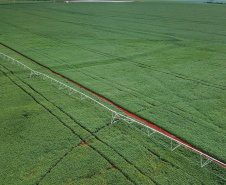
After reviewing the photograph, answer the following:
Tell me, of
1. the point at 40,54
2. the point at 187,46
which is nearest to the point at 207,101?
the point at 187,46

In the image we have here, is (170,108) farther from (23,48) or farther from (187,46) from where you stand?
(23,48)

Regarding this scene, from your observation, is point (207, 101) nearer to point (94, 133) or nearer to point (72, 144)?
point (94, 133)

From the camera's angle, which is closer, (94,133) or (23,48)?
(94,133)

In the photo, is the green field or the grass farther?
the green field

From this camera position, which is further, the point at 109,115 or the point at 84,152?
the point at 109,115

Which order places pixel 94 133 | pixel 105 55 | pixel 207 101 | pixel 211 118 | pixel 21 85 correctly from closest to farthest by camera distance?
pixel 94 133 → pixel 211 118 → pixel 207 101 → pixel 21 85 → pixel 105 55

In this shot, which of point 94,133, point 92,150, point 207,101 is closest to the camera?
point 92,150

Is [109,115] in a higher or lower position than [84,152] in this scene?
higher

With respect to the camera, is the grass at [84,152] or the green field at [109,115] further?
the green field at [109,115]
